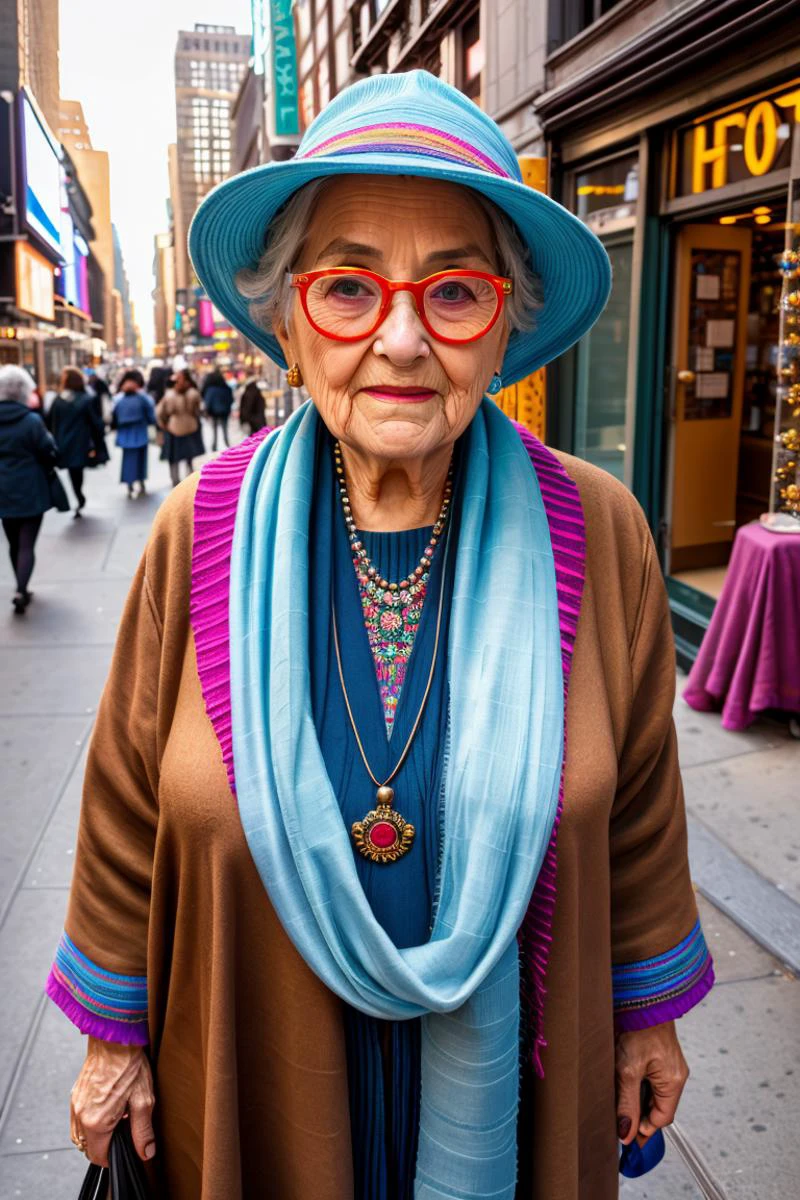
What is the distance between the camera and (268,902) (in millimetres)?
1480

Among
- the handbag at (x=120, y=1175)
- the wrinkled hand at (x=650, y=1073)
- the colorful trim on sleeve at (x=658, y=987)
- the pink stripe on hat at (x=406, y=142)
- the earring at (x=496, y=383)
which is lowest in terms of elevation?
the handbag at (x=120, y=1175)

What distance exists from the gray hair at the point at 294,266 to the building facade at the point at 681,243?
4.73m

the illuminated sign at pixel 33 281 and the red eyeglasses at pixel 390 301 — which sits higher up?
the illuminated sign at pixel 33 281

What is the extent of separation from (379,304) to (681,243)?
6416mm

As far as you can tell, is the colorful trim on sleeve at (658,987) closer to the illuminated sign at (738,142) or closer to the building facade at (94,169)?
the illuminated sign at (738,142)

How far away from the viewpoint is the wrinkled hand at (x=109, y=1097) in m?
1.62

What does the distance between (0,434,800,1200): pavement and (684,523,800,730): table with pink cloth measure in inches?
7.8

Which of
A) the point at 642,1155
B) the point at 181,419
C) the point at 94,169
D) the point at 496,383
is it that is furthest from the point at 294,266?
the point at 94,169

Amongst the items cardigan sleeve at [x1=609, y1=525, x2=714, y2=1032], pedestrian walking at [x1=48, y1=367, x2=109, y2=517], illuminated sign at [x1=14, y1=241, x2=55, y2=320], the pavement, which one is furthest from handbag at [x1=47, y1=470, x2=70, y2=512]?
illuminated sign at [x1=14, y1=241, x2=55, y2=320]

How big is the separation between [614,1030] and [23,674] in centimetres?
555

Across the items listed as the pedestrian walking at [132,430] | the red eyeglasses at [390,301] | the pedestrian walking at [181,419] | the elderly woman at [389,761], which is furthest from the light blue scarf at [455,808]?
the pedestrian walking at [181,419]

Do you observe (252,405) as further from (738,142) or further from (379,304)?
(379,304)

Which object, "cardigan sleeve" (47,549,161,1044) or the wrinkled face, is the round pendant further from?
the wrinkled face

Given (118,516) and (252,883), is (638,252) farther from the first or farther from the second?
(118,516)
